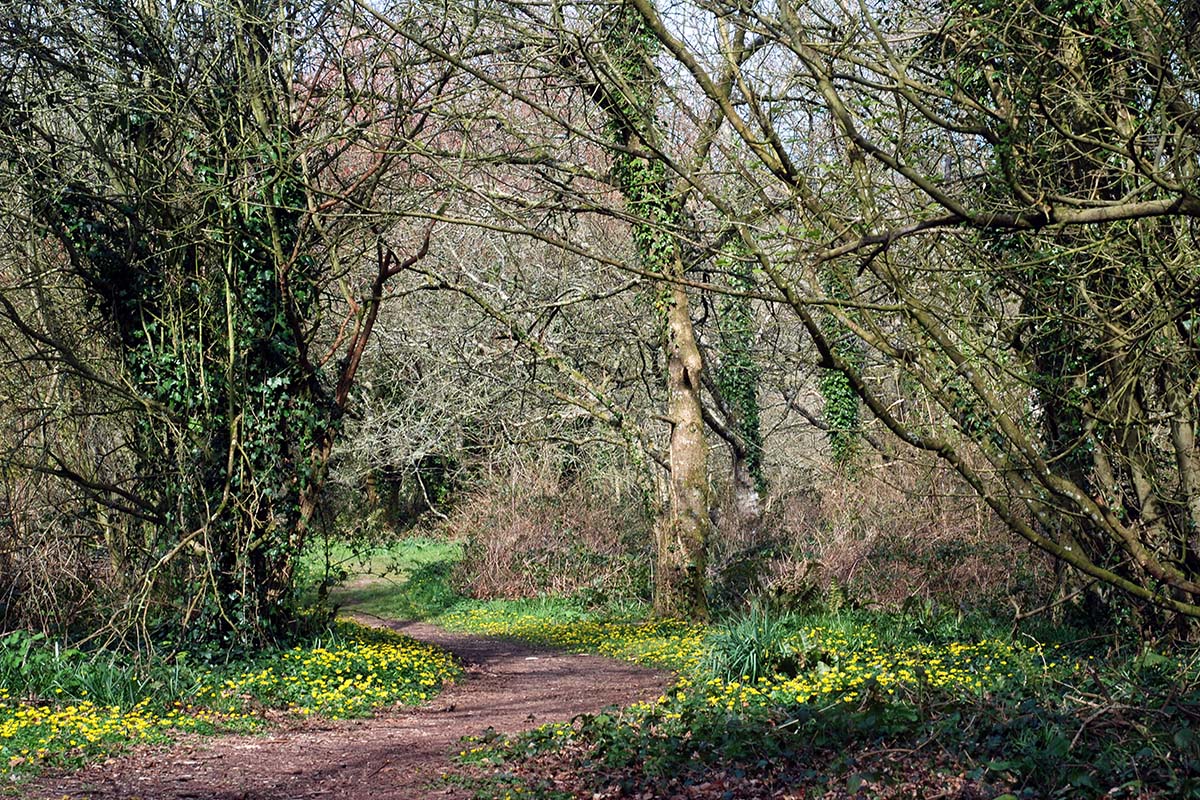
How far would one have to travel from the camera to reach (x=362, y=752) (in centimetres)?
804

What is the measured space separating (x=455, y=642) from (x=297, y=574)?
4129mm

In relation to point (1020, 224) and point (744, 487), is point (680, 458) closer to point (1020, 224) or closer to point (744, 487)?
point (744, 487)

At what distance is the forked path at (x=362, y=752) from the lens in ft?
22.2

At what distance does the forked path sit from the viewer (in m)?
6.77

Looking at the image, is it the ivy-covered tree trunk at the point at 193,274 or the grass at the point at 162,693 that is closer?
the grass at the point at 162,693

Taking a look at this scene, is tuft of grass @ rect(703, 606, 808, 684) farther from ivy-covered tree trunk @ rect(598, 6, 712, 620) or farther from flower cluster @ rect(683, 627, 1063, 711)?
ivy-covered tree trunk @ rect(598, 6, 712, 620)

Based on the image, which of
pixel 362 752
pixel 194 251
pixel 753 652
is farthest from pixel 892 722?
pixel 194 251

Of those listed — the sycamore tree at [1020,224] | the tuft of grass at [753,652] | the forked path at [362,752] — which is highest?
the sycamore tree at [1020,224]

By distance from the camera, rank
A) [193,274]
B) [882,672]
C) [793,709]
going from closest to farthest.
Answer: [793,709]
[882,672]
[193,274]

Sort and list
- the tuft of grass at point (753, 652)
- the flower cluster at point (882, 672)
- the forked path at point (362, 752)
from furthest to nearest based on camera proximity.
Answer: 1. the tuft of grass at point (753, 652)
2. the flower cluster at point (882, 672)
3. the forked path at point (362, 752)

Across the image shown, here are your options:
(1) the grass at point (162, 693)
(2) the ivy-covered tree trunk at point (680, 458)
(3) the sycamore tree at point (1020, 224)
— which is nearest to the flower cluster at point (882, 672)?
(3) the sycamore tree at point (1020, 224)

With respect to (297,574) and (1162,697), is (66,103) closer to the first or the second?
(297,574)

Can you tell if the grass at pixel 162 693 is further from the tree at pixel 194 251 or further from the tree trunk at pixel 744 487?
the tree trunk at pixel 744 487

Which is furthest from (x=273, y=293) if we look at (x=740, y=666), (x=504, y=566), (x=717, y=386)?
(x=717, y=386)
